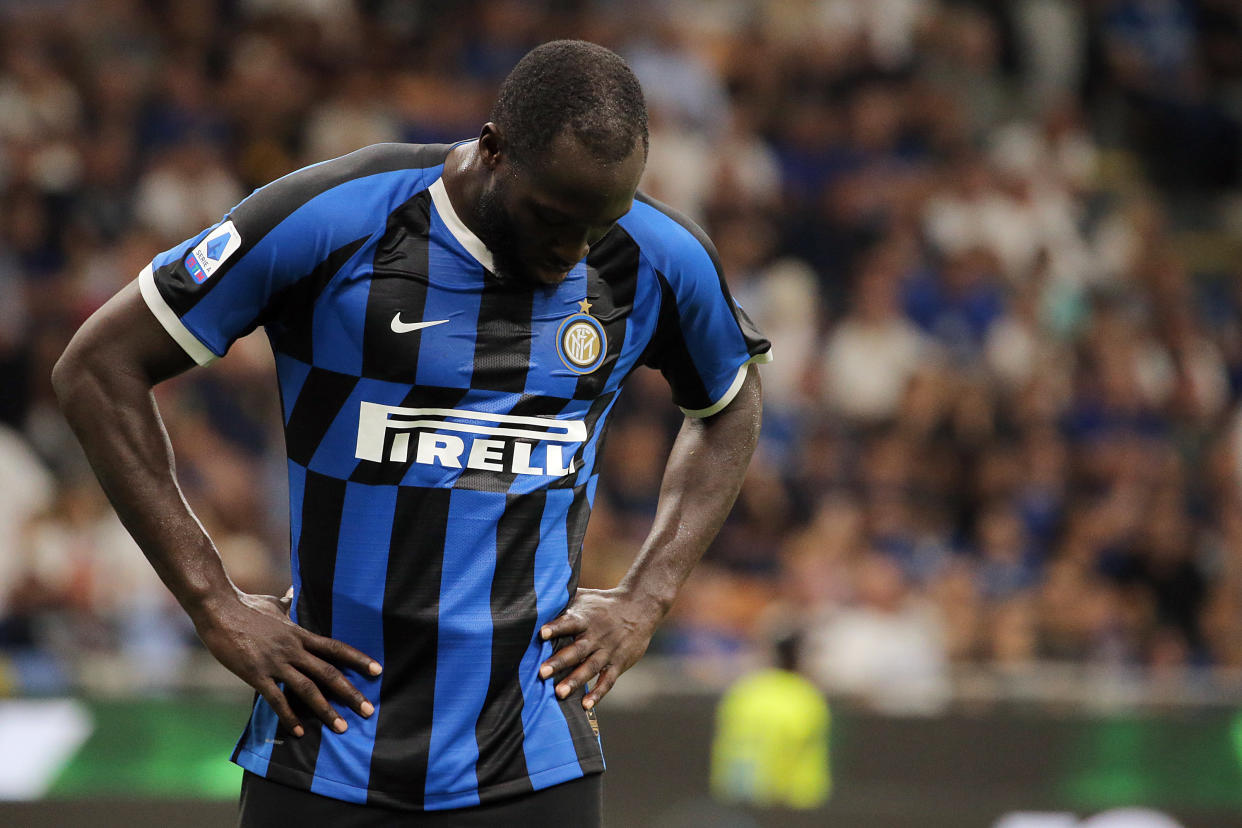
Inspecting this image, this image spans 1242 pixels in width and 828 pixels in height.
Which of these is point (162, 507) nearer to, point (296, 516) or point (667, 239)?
point (296, 516)

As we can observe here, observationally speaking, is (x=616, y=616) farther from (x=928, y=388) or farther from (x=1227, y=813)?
(x=928, y=388)

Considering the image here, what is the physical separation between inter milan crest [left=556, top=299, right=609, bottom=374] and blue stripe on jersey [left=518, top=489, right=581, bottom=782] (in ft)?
0.71

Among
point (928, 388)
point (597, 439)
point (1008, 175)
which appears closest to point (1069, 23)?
point (1008, 175)

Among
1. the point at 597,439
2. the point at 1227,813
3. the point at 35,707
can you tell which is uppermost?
the point at 597,439

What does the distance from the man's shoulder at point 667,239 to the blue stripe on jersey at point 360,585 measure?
617mm

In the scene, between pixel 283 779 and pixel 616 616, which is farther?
pixel 616 616

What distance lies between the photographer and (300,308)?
7.95 ft

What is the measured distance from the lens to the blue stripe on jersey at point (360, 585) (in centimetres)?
242

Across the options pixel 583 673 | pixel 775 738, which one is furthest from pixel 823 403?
pixel 583 673

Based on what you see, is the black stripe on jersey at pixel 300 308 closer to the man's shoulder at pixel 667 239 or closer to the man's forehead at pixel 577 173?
the man's forehead at pixel 577 173

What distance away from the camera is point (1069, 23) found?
12445mm

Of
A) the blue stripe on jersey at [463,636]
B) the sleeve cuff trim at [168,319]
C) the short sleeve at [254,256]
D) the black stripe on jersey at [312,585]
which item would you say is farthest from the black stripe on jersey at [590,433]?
the sleeve cuff trim at [168,319]

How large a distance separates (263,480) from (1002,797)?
12.6ft

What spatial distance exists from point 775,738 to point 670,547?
3926mm
